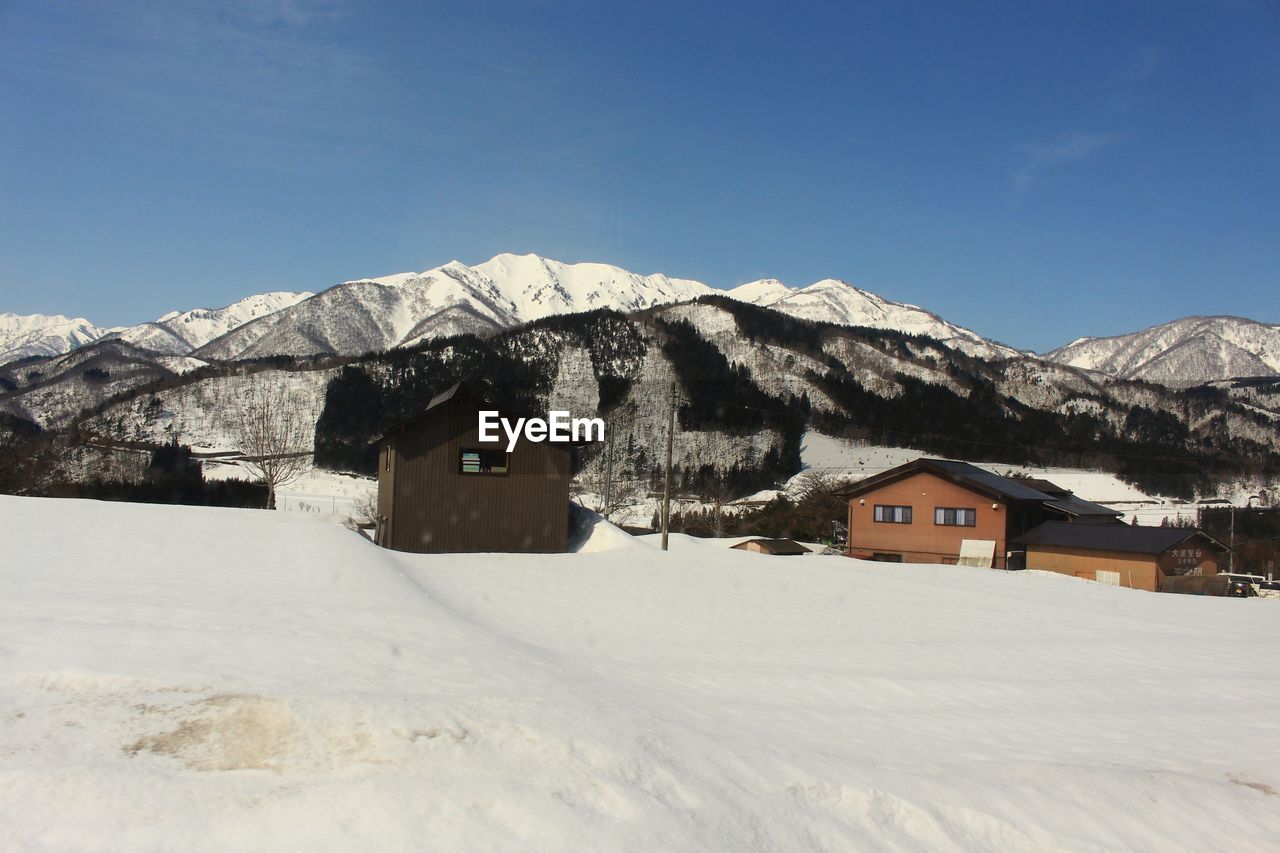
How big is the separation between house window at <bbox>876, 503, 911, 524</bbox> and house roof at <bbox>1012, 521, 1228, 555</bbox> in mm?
5427

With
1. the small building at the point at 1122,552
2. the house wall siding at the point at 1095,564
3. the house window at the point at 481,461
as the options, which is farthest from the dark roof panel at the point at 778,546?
the house window at the point at 481,461

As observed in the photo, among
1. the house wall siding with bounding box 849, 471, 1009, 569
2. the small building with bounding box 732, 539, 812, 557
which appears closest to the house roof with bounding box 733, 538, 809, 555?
the small building with bounding box 732, 539, 812, 557

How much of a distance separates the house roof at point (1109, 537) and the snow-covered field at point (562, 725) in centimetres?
2150

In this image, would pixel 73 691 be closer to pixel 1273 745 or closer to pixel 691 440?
pixel 1273 745

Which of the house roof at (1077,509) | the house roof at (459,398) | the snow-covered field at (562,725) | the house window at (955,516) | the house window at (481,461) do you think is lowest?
the snow-covered field at (562,725)

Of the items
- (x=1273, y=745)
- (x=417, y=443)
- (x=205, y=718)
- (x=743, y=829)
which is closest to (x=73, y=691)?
(x=205, y=718)

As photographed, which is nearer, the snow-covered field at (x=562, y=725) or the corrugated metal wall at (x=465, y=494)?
the snow-covered field at (x=562, y=725)

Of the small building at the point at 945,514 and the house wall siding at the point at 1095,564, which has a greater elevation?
the small building at the point at 945,514

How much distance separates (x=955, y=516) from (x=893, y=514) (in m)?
3.30

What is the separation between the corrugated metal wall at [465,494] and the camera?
89.4ft

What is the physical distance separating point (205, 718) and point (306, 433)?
97840mm

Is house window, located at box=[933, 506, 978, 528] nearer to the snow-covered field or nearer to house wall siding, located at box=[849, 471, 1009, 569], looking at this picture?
house wall siding, located at box=[849, 471, 1009, 569]

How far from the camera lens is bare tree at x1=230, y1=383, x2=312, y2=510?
39.9 m

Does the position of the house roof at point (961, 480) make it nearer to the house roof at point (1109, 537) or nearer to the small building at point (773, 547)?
the house roof at point (1109, 537)
